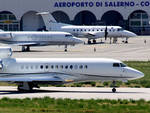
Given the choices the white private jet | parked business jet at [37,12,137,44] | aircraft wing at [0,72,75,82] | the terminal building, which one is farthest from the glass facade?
aircraft wing at [0,72,75,82]

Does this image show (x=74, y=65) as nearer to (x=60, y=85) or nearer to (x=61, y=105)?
(x=60, y=85)

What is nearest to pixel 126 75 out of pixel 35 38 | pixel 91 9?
pixel 35 38

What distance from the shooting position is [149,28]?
12688cm

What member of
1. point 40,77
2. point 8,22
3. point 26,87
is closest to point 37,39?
point 8,22

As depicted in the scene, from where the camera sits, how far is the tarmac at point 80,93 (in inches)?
1470

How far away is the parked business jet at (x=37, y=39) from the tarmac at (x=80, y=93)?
4256 centimetres

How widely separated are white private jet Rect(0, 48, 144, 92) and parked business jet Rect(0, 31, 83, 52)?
1748 inches

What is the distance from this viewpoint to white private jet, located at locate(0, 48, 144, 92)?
4000 centimetres

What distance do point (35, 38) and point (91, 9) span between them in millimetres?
38362

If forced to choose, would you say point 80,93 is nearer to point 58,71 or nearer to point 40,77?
point 58,71

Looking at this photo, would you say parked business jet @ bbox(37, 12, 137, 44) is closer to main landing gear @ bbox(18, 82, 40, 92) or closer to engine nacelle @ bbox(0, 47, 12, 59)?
engine nacelle @ bbox(0, 47, 12, 59)

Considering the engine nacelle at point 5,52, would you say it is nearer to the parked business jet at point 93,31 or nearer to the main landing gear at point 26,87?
the main landing gear at point 26,87

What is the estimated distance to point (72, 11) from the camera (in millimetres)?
123375

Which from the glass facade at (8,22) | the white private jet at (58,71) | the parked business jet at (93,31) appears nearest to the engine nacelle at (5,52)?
the white private jet at (58,71)
